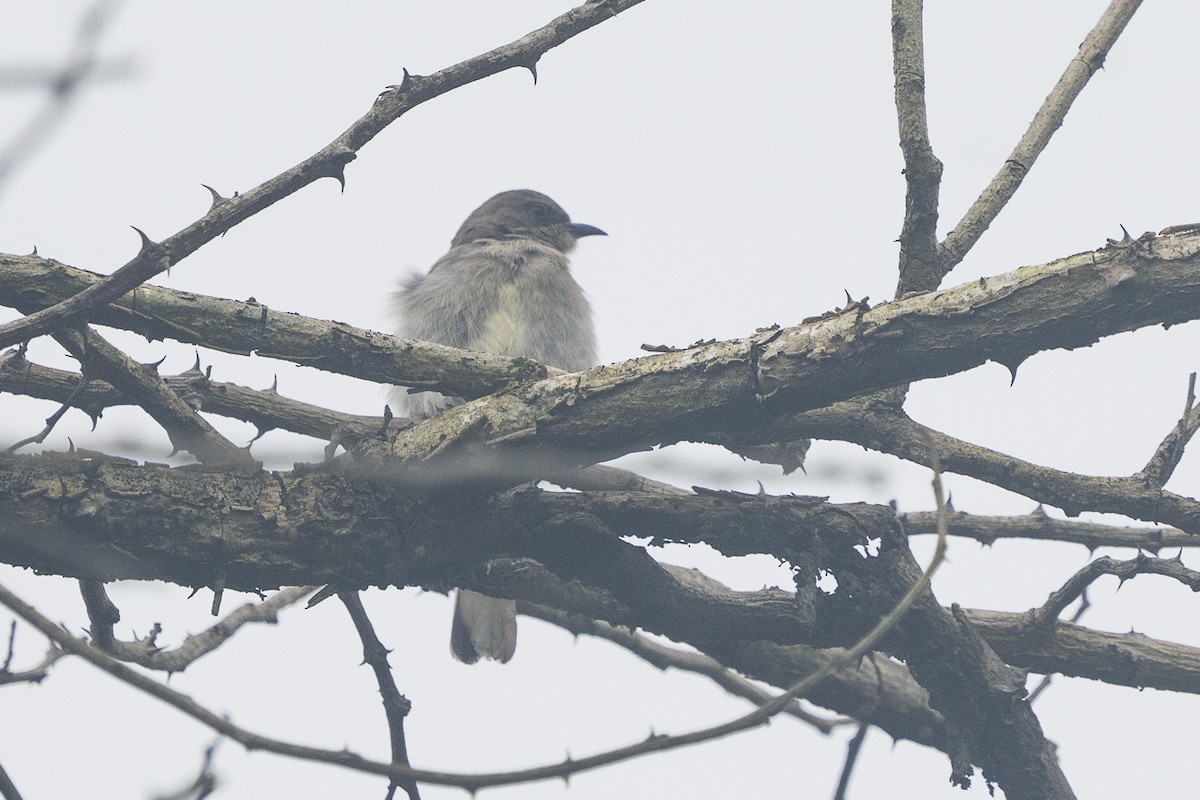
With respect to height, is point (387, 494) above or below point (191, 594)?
above

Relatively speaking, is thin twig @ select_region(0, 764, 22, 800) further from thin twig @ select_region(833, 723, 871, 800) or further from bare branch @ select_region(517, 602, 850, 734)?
bare branch @ select_region(517, 602, 850, 734)

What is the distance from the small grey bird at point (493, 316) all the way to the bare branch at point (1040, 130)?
8.14 feet

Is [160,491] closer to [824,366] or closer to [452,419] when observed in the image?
[452,419]

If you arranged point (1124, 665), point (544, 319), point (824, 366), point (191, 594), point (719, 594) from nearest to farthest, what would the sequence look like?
1. point (824, 366)
2. point (191, 594)
3. point (719, 594)
4. point (1124, 665)
5. point (544, 319)

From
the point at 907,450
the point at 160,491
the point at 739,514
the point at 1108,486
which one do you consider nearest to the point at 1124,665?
the point at 1108,486

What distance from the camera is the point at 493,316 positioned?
6.26 metres

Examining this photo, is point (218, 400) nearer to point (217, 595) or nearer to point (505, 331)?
point (217, 595)

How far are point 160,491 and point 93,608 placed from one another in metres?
0.54

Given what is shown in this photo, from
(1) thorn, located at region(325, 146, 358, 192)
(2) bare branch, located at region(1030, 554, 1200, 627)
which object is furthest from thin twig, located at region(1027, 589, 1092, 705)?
(1) thorn, located at region(325, 146, 358, 192)

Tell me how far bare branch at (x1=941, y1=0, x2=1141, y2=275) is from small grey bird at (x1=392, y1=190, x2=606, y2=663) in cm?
248

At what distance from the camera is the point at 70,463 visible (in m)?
3.29

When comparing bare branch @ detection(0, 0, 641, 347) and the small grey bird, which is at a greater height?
the small grey bird

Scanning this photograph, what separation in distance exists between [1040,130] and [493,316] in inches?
114

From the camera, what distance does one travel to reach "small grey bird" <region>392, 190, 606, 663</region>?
554 centimetres
